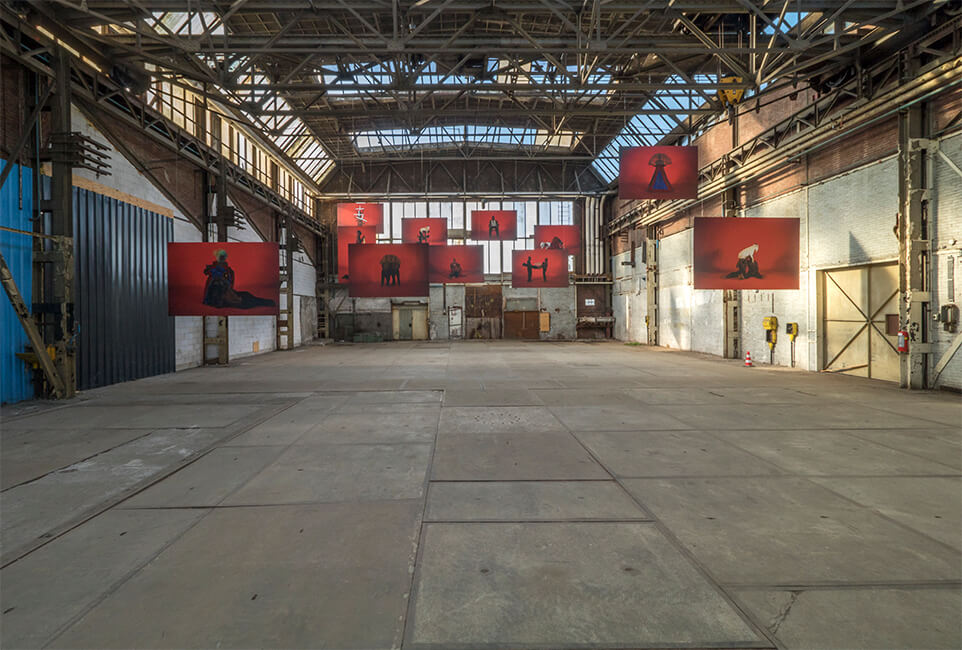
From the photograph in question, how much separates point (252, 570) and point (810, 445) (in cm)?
659

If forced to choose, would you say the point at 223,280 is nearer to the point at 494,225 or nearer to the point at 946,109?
the point at 494,225

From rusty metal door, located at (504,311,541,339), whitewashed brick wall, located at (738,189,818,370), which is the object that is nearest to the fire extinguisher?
whitewashed brick wall, located at (738,189,818,370)

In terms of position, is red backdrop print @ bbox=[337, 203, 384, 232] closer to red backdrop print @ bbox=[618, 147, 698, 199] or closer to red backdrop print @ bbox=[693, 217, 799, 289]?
red backdrop print @ bbox=[618, 147, 698, 199]

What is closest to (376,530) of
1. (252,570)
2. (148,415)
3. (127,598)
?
(252,570)

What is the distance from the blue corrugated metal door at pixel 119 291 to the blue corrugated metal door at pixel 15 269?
1206 millimetres

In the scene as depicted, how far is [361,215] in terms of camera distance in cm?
2181

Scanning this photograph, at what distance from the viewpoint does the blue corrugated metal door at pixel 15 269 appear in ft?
29.8

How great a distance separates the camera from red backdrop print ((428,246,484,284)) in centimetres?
1889

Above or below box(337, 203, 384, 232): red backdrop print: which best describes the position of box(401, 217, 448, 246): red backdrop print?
below

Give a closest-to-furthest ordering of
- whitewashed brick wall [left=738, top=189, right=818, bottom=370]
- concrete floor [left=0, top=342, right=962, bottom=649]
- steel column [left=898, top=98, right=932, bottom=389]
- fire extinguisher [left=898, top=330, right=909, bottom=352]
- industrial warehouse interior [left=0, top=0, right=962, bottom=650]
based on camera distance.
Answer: concrete floor [left=0, top=342, right=962, bottom=649], industrial warehouse interior [left=0, top=0, right=962, bottom=650], steel column [left=898, top=98, right=932, bottom=389], fire extinguisher [left=898, top=330, right=909, bottom=352], whitewashed brick wall [left=738, top=189, right=818, bottom=370]

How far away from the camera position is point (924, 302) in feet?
34.4

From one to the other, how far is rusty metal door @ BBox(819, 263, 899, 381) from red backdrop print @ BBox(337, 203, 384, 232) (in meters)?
17.5

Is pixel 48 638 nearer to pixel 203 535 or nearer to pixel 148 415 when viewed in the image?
pixel 203 535

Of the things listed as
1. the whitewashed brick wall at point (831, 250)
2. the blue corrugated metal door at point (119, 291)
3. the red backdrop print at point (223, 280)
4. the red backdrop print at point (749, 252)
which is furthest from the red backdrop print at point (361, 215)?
the whitewashed brick wall at point (831, 250)
